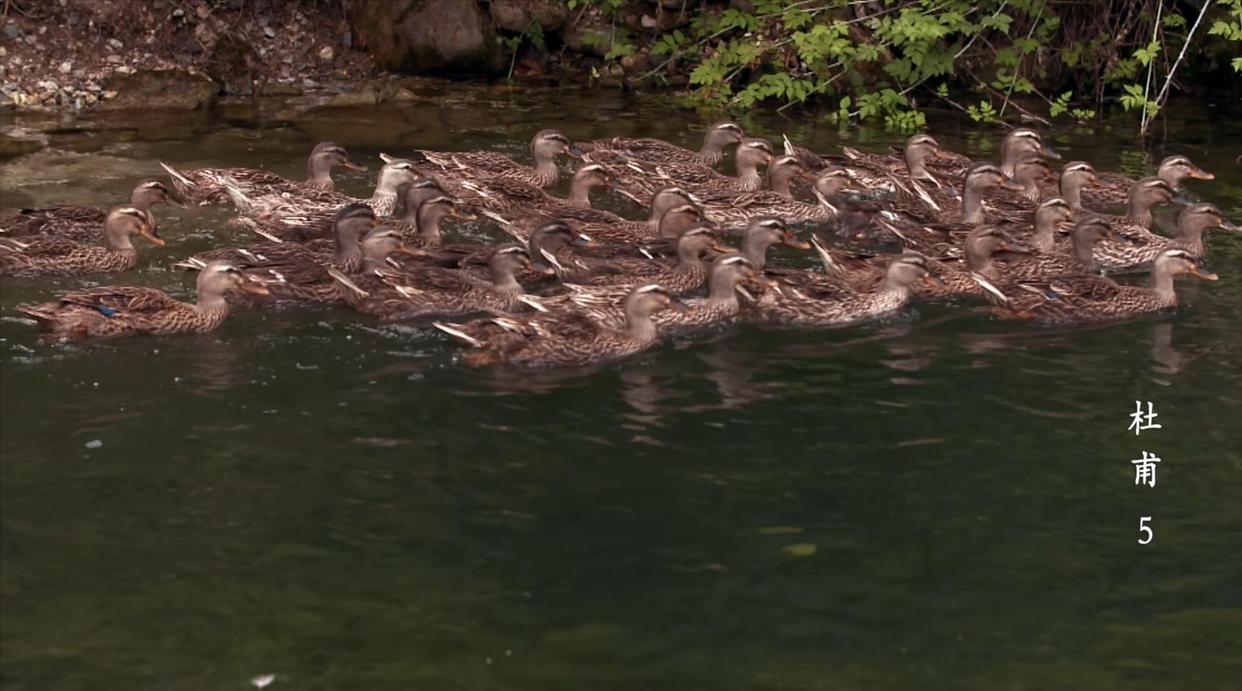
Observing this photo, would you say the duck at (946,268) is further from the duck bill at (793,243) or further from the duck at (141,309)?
the duck at (141,309)

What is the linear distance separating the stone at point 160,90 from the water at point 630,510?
255 inches

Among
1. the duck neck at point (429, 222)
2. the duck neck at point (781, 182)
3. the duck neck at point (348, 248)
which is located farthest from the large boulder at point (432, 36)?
the duck neck at point (348, 248)

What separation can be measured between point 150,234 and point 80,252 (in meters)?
0.54

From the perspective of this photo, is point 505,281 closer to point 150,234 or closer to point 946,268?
point 150,234

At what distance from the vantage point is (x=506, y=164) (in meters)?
15.9

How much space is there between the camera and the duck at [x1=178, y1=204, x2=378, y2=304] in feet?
40.7

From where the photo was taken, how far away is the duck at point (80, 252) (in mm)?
13008

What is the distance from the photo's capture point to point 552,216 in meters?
14.2

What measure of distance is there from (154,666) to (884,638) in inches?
127

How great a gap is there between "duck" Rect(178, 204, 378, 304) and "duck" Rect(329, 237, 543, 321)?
217mm

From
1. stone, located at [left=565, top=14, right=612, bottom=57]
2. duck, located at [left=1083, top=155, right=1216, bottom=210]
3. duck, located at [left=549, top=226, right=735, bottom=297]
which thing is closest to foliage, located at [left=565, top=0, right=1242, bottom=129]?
stone, located at [left=565, top=14, right=612, bottom=57]

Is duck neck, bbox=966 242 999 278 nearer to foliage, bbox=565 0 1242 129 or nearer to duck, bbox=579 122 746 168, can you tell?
duck, bbox=579 122 746 168

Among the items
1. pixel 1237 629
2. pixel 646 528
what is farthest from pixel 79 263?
pixel 1237 629

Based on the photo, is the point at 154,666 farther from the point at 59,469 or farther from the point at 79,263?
the point at 79,263
